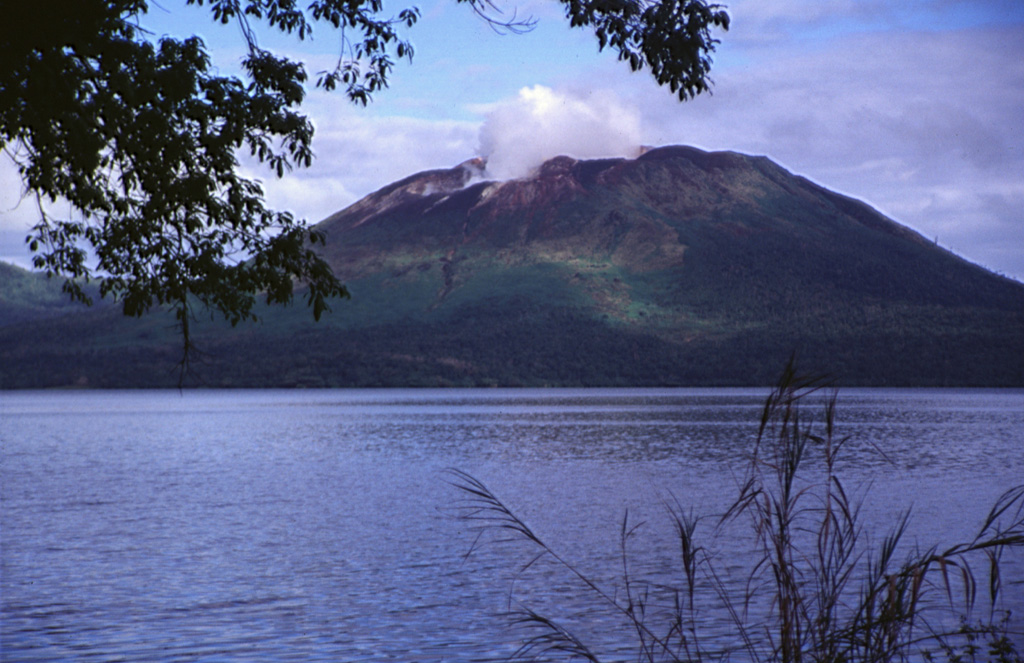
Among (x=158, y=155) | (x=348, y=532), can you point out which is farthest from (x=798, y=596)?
(x=348, y=532)

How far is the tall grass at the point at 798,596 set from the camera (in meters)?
Answer: 7.86

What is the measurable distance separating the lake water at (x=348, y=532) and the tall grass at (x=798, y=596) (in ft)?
1.64

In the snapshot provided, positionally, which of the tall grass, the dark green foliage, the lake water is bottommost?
the lake water

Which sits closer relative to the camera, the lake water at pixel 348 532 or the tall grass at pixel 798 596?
the tall grass at pixel 798 596

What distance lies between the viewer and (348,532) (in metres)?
25.1

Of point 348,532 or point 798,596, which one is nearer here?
point 798,596

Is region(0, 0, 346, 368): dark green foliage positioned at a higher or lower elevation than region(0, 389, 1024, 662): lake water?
higher

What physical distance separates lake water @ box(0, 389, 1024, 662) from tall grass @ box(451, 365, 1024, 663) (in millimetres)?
500

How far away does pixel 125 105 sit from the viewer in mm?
12523

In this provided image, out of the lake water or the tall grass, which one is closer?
the tall grass

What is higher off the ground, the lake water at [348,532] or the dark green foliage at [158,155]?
the dark green foliage at [158,155]

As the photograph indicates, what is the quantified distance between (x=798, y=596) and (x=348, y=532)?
592 inches

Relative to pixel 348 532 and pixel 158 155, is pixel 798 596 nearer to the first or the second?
pixel 158 155

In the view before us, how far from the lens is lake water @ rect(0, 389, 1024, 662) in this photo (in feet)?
47.5
